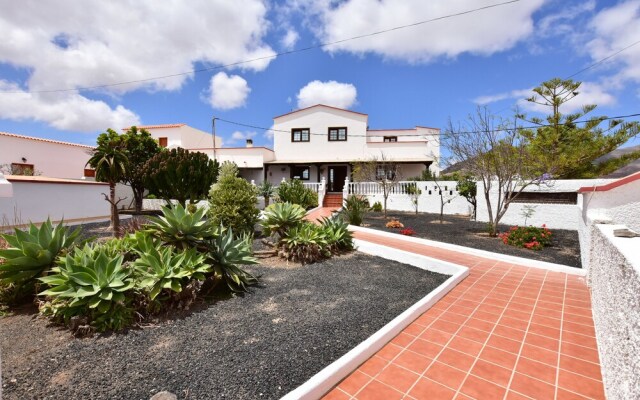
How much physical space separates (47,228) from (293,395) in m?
4.69

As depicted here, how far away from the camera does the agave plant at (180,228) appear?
4699 millimetres

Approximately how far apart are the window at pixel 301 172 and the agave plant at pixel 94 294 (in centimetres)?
2233

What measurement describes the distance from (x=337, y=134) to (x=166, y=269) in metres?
22.4

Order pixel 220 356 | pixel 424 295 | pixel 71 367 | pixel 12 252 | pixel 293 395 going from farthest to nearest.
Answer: pixel 424 295 → pixel 12 252 → pixel 220 356 → pixel 71 367 → pixel 293 395

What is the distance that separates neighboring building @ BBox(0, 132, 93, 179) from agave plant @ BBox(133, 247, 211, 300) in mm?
23267

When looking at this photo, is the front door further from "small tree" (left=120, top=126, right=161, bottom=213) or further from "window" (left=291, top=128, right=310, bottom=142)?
"small tree" (left=120, top=126, right=161, bottom=213)

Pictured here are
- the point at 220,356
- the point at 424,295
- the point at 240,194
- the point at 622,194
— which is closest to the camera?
the point at 220,356

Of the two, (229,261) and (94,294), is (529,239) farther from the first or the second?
(94,294)

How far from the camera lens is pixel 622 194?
5.44m

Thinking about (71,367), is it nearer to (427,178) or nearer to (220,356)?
(220,356)

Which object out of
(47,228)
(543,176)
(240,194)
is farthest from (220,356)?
(543,176)

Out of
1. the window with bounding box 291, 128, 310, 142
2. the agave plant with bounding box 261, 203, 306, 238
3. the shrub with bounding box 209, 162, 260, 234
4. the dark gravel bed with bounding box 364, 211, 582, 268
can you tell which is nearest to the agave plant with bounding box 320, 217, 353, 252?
the agave plant with bounding box 261, 203, 306, 238

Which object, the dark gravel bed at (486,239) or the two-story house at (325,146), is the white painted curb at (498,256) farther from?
the two-story house at (325,146)

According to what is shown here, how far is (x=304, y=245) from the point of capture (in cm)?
677
